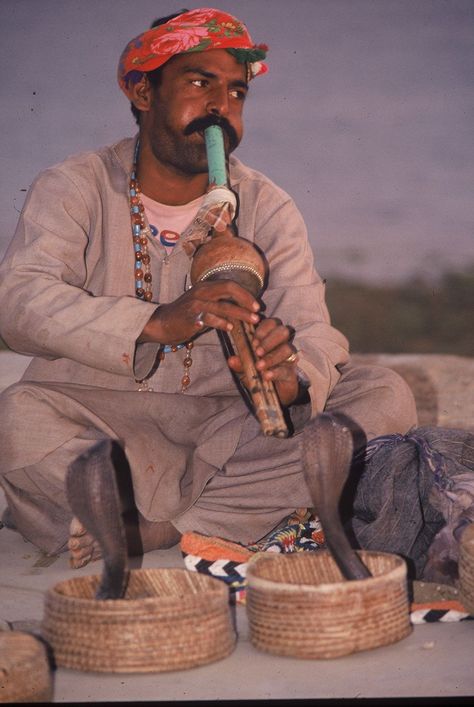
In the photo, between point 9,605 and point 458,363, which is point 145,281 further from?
point 458,363

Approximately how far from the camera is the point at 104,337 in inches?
121

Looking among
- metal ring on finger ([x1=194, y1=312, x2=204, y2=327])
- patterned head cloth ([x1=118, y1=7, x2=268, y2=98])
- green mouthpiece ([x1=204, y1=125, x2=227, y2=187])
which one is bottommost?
metal ring on finger ([x1=194, y1=312, x2=204, y2=327])

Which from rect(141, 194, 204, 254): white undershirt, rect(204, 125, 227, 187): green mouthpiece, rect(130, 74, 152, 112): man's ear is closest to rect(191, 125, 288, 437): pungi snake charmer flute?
rect(204, 125, 227, 187): green mouthpiece

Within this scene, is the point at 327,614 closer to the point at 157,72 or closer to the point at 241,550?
the point at 241,550

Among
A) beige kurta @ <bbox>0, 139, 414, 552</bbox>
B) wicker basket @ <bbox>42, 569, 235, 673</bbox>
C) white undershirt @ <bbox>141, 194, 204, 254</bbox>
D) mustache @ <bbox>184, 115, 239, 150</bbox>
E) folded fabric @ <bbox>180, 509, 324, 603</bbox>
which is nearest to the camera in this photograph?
wicker basket @ <bbox>42, 569, 235, 673</bbox>

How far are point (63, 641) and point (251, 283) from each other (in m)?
1.09

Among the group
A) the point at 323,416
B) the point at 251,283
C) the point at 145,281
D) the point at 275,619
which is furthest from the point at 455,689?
the point at 145,281

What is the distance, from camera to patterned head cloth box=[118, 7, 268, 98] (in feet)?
11.5

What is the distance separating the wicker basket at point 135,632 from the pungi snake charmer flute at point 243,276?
550 mm

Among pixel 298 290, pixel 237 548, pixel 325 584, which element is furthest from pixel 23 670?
pixel 298 290

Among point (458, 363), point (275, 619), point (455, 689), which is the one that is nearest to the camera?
point (455, 689)

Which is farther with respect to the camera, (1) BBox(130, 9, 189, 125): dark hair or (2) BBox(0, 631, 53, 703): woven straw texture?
(1) BBox(130, 9, 189, 125): dark hair

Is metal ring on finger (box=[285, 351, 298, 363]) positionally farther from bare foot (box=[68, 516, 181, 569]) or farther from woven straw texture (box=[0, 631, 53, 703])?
A: woven straw texture (box=[0, 631, 53, 703])

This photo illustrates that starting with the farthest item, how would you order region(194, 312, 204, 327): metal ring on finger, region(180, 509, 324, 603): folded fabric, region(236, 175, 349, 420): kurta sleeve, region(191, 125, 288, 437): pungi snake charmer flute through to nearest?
region(236, 175, 349, 420): kurta sleeve
region(180, 509, 324, 603): folded fabric
region(194, 312, 204, 327): metal ring on finger
region(191, 125, 288, 437): pungi snake charmer flute
